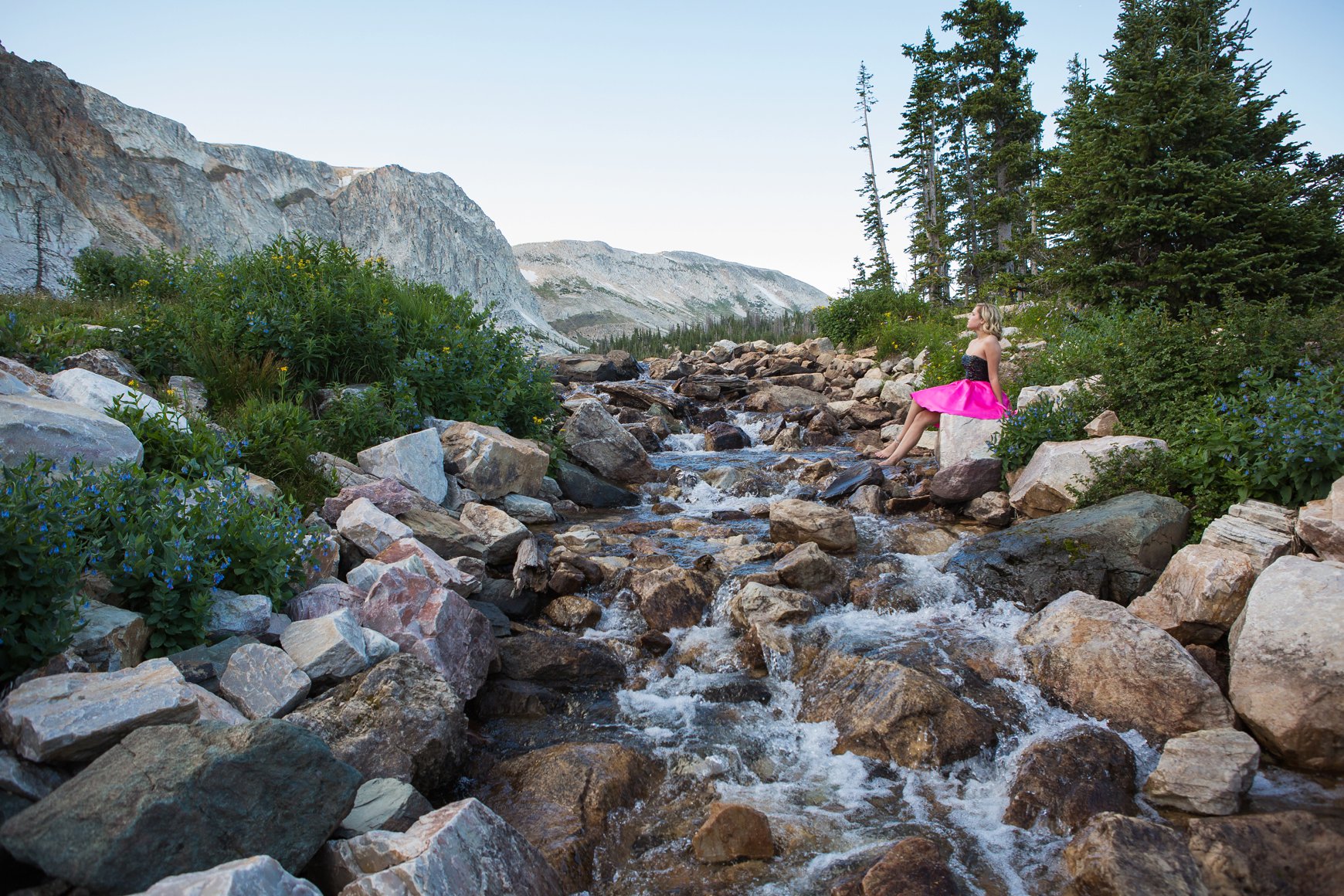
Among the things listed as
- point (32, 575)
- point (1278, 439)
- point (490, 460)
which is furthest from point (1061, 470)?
point (32, 575)

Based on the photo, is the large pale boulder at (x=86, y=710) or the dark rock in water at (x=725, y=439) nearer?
the large pale boulder at (x=86, y=710)

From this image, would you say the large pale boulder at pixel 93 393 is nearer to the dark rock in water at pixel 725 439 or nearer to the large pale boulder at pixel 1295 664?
the large pale boulder at pixel 1295 664

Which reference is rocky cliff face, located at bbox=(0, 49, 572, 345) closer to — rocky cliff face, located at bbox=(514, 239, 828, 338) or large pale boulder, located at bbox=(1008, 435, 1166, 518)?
large pale boulder, located at bbox=(1008, 435, 1166, 518)

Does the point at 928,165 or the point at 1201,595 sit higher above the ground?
the point at 928,165

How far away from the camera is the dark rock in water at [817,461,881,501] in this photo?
891 centimetres

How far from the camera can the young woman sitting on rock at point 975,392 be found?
9141mm

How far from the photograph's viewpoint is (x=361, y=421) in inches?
291

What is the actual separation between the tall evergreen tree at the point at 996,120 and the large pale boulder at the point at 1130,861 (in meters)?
20.8

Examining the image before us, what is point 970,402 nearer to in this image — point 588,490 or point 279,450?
point 588,490

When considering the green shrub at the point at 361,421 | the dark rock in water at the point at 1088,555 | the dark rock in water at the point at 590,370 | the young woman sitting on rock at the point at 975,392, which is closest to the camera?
the dark rock in water at the point at 1088,555

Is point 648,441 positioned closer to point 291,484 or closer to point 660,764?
point 291,484

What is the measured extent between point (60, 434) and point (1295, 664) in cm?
718

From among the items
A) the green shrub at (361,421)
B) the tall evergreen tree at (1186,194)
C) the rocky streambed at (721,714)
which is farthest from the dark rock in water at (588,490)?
the tall evergreen tree at (1186,194)

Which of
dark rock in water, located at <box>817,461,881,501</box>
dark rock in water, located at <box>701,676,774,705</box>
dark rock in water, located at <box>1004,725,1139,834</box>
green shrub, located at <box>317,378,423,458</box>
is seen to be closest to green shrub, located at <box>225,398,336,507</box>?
green shrub, located at <box>317,378,423,458</box>
